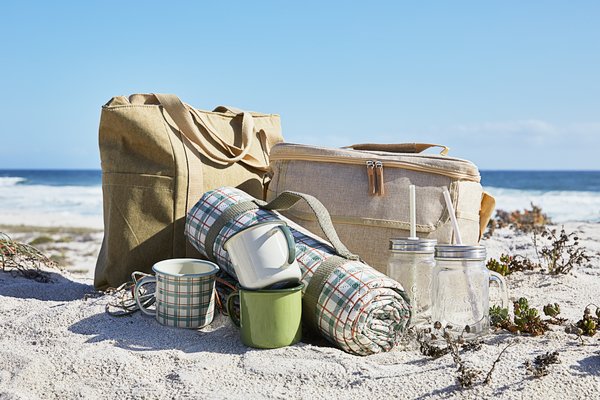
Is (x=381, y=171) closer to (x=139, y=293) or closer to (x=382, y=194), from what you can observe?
(x=382, y=194)

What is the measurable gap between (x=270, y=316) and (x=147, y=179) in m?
1.59

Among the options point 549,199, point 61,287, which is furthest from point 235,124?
point 549,199

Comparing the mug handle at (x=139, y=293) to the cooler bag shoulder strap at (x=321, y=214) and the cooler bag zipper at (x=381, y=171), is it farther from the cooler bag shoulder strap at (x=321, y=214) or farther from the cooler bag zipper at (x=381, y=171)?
the cooler bag zipper at (x=381, y=171)

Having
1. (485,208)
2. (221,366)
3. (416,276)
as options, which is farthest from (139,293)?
(485,208)

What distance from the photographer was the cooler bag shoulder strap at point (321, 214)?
9.75 feet

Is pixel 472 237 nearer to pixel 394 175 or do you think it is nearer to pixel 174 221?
pixel 394 175

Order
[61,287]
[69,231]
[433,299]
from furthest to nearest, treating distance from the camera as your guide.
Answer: [69,231], [61,287], [433,299]

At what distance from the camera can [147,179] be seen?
12.7 feet

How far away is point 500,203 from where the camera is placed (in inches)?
888

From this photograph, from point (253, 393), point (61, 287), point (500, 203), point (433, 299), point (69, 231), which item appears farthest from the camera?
point (500, 203)

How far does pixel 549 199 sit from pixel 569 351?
2236 centimetres

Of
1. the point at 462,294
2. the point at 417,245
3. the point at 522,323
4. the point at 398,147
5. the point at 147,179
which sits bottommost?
the point at 522,323

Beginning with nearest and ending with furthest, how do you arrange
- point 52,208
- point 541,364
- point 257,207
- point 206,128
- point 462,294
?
1. point 541,364
2. point 462,294
3. point 257,207
4. point 206,128
5. point 52,208

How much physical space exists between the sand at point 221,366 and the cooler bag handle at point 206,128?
1272 mm
